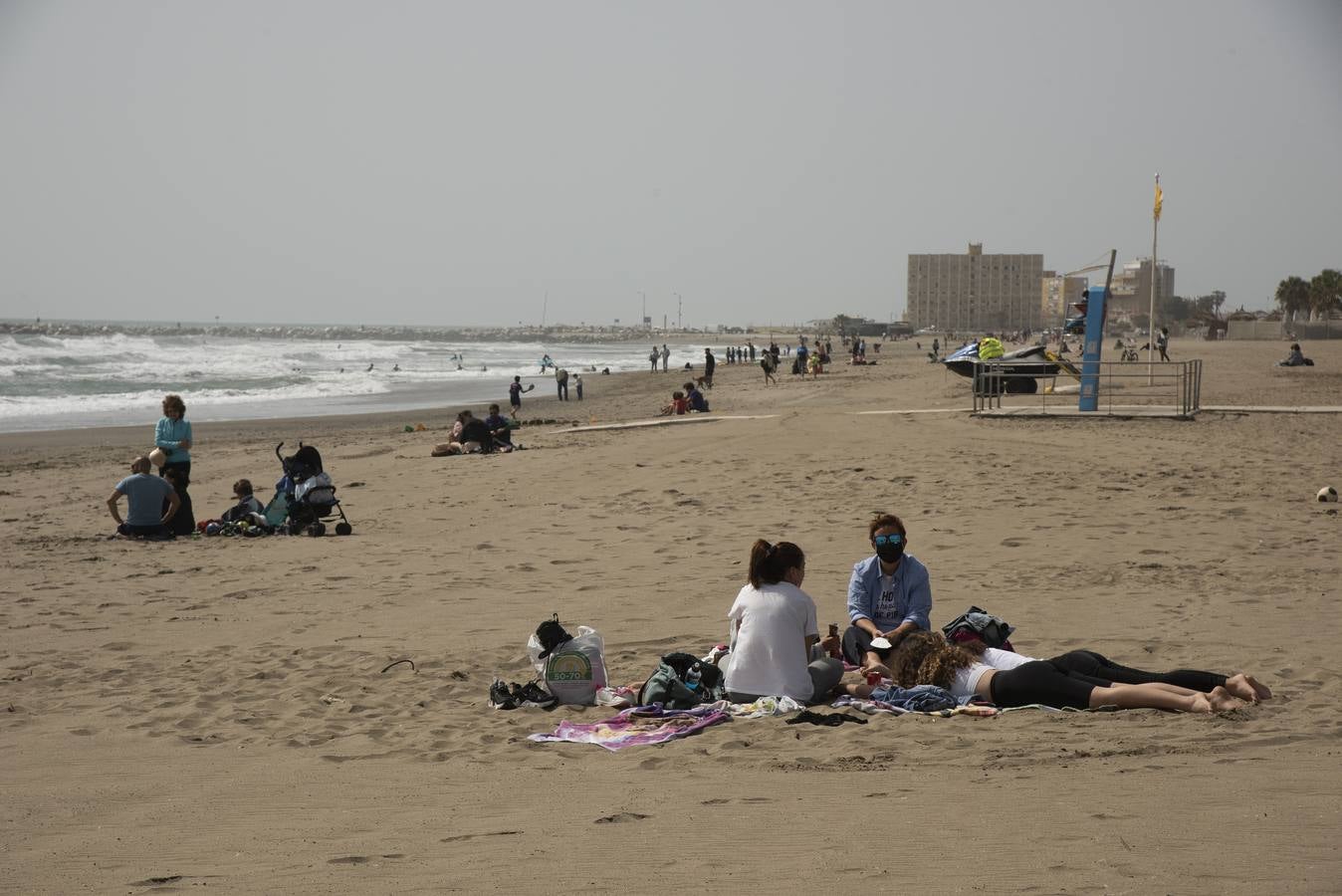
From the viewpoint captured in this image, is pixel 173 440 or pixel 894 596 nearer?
pixel 894 596

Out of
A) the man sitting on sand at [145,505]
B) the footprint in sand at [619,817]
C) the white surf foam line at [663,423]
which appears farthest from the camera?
the white surf foam line at [663,423]

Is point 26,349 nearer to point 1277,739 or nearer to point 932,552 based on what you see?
point 932,552

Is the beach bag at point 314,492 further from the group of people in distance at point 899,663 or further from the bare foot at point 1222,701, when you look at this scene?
the bare foot at point 1222,701

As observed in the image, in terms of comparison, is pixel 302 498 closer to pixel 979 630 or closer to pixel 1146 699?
pixel 979 630

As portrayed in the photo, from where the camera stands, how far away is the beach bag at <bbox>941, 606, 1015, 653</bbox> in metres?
6.54

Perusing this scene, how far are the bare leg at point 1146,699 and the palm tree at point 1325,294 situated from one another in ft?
309

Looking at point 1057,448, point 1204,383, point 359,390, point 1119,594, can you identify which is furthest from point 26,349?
point 1119,594

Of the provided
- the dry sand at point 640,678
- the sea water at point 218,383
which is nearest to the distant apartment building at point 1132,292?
the sea water at point 218,383

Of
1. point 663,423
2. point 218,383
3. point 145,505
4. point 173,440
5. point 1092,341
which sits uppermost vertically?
point 1092,341

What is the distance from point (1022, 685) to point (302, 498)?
28.4ft

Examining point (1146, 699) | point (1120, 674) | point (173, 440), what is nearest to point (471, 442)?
point (173, 440)

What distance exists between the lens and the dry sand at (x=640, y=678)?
4.17m

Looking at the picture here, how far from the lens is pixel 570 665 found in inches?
263

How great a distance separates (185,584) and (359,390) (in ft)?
138
